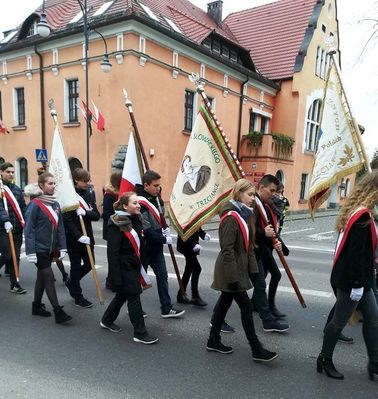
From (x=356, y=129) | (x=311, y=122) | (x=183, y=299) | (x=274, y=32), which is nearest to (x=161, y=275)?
(x=183, y=299)

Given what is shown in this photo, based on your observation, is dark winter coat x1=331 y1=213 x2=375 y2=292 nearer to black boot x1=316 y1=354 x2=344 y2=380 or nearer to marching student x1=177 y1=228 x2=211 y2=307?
black boot x1=316 y1=354 x2=344 y2=380

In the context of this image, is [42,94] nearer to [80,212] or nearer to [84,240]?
[80,212]

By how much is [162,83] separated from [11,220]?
1113 cm

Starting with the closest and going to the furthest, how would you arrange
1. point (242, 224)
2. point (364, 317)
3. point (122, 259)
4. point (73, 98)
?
point (364, 317), point (242, 224), point (122, 259), point (73, 98)

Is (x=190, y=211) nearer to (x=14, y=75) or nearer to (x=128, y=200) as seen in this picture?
(x=128, y=200)

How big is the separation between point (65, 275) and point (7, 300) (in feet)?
3.21

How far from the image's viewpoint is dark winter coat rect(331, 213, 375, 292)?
2902 millimetres

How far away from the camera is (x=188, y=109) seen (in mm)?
17172

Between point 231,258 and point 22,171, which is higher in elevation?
point 231,258

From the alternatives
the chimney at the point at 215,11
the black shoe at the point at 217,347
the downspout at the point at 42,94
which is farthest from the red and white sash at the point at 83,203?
the chimney at the point at 215,11

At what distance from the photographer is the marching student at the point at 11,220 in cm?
529

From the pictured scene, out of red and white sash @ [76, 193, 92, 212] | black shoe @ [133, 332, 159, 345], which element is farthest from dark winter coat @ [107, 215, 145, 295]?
red and white sash @ [76, 193, 92, 212]

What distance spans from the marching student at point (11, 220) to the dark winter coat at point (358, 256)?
4376 millimetres

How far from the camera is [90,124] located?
1488 centimetres
